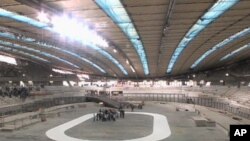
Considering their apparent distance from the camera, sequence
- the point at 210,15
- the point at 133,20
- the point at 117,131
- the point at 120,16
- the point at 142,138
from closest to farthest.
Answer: the point at 120,16 < the point at 210,15 < the point at 133,20 < the point at 142,138 < the point at 117,131

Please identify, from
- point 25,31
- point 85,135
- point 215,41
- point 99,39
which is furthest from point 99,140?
point 215,41

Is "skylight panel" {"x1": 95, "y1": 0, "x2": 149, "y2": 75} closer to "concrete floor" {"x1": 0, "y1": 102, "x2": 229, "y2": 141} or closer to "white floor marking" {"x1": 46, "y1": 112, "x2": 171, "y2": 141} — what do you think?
"concrete floor" {"x1": 0, "y1": 102, "x2": 229, "y2": 141}

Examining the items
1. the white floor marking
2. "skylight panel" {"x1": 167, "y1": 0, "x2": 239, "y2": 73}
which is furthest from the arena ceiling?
the white floor marking

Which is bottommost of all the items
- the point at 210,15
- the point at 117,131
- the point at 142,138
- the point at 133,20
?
the point at 142,138

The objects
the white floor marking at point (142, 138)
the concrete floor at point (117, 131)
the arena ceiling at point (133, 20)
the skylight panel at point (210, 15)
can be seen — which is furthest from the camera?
the white floor marking at point (142, 138)

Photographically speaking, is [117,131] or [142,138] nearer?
[142,138]

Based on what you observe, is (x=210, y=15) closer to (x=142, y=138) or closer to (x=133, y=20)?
(x=133, y=20)

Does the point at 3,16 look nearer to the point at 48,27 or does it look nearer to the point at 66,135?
the point at 48,27

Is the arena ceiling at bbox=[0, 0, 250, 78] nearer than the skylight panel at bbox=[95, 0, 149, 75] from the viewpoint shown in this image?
Yes

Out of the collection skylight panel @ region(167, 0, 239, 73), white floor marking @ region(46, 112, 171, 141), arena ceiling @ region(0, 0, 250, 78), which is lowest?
white floor marking @ region(46, 112, 171, 141)

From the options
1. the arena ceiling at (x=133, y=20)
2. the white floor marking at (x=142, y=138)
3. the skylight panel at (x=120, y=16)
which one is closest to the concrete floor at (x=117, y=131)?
the white floor marking at (x=142, y=138)


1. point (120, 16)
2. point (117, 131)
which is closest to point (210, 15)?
point (120, 16)

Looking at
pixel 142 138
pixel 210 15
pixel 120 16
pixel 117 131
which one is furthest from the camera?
pixel 117 131

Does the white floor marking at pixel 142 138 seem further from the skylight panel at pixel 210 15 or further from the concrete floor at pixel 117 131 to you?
the skylight panel at pixel 210 15
